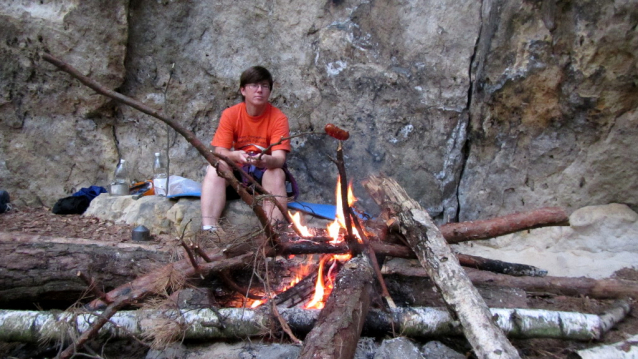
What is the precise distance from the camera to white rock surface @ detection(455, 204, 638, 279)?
12.3ft

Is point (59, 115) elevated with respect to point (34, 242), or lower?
elevated

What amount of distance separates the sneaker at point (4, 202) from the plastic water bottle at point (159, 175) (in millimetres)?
1465

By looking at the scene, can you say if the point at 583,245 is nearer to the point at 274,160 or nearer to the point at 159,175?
the point at 274,160

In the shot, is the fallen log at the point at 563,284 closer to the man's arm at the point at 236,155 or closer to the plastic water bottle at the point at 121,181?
the man's arm at the point at 236,155

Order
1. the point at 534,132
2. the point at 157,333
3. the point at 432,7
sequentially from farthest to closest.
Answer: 1. the point at 432,7
2. the point at 534,132
3. the point at 157,333

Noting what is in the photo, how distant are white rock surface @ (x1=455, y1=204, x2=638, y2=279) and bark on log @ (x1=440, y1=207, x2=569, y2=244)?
3.07 feet

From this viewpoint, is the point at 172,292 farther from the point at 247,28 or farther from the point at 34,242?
the point at 247,28

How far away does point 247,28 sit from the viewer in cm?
505

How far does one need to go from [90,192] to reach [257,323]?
11.1ft

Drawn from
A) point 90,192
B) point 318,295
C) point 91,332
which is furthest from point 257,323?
point 90,192

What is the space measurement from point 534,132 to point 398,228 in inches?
81.0

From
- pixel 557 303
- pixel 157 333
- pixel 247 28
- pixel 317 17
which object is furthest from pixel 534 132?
pixel 157 333

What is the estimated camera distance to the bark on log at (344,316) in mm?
1895

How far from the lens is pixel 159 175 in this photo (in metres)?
4.94
